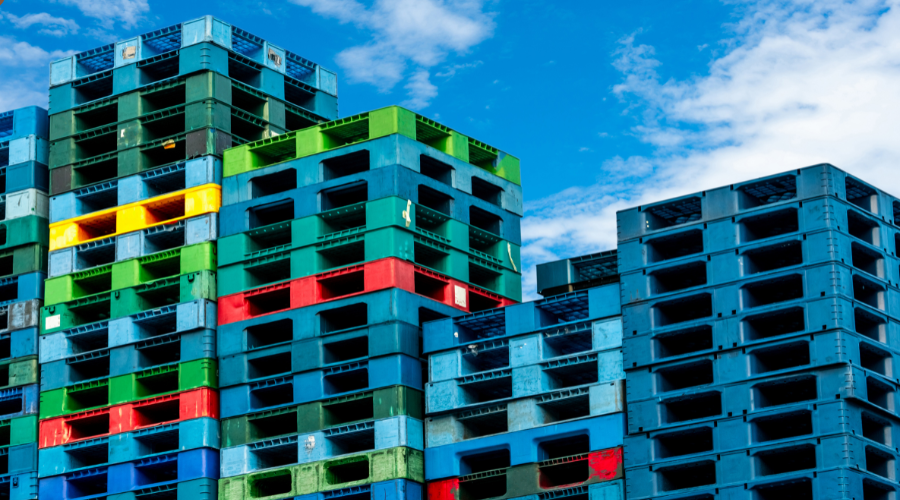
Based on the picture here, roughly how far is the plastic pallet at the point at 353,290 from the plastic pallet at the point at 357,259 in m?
0.49

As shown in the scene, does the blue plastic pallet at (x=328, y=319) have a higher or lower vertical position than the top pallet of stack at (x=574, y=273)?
lower

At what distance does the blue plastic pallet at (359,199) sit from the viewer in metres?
98.8

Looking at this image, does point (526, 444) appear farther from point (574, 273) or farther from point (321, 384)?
point (574, 273)

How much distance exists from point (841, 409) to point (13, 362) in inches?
2086

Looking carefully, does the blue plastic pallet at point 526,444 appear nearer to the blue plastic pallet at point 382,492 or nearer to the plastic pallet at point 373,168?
the blue plastic pallet at point 382,492

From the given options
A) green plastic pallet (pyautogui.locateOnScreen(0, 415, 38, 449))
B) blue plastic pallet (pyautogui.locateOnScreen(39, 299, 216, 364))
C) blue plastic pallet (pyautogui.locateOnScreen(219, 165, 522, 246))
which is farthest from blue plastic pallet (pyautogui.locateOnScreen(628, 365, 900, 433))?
green plastic pallet (pyautogui.locateOnScreen(0, 415, 38, 449))

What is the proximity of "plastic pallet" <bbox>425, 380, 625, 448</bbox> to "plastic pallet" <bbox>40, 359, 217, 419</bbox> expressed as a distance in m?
14.6

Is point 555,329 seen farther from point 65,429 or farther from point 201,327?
point 65,429

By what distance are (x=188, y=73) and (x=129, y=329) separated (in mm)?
16475

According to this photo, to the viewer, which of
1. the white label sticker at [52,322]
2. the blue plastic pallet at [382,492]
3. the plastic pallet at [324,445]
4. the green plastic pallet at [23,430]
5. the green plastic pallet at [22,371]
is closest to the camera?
the blue plastic pallet at [382,492]

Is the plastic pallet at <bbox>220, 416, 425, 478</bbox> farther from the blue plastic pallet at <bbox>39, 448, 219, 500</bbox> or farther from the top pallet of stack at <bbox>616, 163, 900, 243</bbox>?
the top pallet of stack at <bbox>616, 163, 900, 243</bbox>

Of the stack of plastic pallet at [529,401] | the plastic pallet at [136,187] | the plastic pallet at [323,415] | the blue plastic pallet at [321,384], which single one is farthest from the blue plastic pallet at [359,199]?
the plastic pallet at [323,415]

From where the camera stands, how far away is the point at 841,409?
81312 mm

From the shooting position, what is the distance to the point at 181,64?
108125 mm
